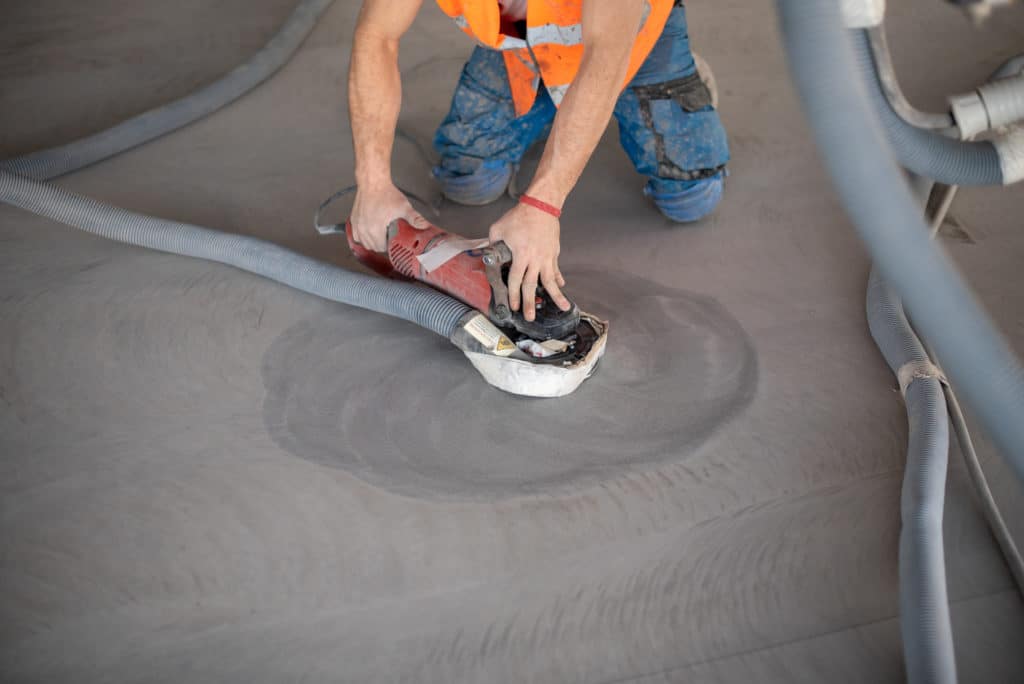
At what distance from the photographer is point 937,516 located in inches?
55.8

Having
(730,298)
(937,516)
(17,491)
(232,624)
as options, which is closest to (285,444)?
(232,624)

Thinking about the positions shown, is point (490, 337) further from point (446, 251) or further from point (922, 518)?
point (922, 518)

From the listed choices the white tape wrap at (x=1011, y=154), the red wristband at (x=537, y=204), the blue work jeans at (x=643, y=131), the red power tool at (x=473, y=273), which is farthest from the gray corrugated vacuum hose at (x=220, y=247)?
the white tape wrap at (x=1011, y=154)

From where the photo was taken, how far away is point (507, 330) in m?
1.76

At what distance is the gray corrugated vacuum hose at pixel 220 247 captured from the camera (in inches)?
74.1

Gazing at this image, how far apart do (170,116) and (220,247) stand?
2.84 feet

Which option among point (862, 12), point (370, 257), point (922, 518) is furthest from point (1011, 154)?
point (370, 257)

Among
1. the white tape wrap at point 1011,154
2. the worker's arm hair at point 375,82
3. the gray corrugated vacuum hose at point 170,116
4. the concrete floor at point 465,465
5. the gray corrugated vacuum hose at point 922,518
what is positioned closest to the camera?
the white tape wrap at point 1011,154

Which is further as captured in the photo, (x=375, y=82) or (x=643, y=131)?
(x=643, y=131)

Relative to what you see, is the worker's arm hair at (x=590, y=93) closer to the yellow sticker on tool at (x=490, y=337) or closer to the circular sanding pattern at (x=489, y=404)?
the yellow sticker on tool at (x=490, y=337)

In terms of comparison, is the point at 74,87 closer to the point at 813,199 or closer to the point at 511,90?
the point at 511,90

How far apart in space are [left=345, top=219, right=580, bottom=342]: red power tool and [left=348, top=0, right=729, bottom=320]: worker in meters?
0.03

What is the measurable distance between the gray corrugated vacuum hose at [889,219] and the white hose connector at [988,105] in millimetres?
322

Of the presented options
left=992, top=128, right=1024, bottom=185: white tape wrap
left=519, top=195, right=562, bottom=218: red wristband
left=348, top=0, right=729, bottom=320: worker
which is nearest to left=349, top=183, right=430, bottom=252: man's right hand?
left=348, top=0, right=729, bottom=320: worker
